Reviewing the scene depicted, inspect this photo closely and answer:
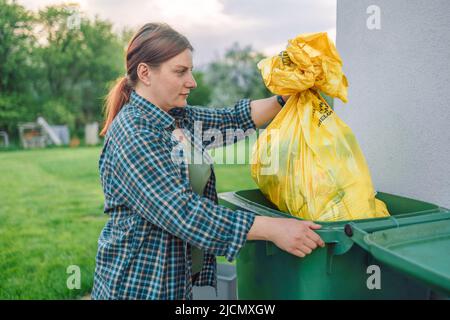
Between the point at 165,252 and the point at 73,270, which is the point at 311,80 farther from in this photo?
the point at 73,270

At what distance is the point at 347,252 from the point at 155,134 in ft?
2.60

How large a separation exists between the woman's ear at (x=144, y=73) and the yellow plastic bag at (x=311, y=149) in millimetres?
479

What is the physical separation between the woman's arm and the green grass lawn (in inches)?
25.4

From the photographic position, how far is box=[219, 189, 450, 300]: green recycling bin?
3.97 feet

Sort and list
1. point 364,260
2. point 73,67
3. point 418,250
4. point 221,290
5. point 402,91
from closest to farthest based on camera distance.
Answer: point 418,250, point 364,260, point 402,91, point 221,290, point 73,67

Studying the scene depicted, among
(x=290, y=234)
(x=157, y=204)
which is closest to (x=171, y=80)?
(x=157, y=204)

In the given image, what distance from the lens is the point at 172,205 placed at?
1.36 m

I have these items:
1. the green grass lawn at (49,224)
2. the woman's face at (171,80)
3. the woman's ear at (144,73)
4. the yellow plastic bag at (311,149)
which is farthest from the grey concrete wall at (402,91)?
the woman's ear at (144,73)

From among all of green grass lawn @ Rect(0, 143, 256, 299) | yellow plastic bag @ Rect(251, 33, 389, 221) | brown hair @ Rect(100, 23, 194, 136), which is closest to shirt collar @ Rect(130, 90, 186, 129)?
brown hair @ Rect(100, 23, 194, 136)

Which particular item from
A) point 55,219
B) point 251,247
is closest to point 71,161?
point 55,219

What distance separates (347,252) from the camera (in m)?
1.51

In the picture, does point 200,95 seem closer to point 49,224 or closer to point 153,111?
point 49,224

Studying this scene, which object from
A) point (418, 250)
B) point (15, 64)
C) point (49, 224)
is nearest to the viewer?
point (418, 250)

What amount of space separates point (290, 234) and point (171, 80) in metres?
0.72
